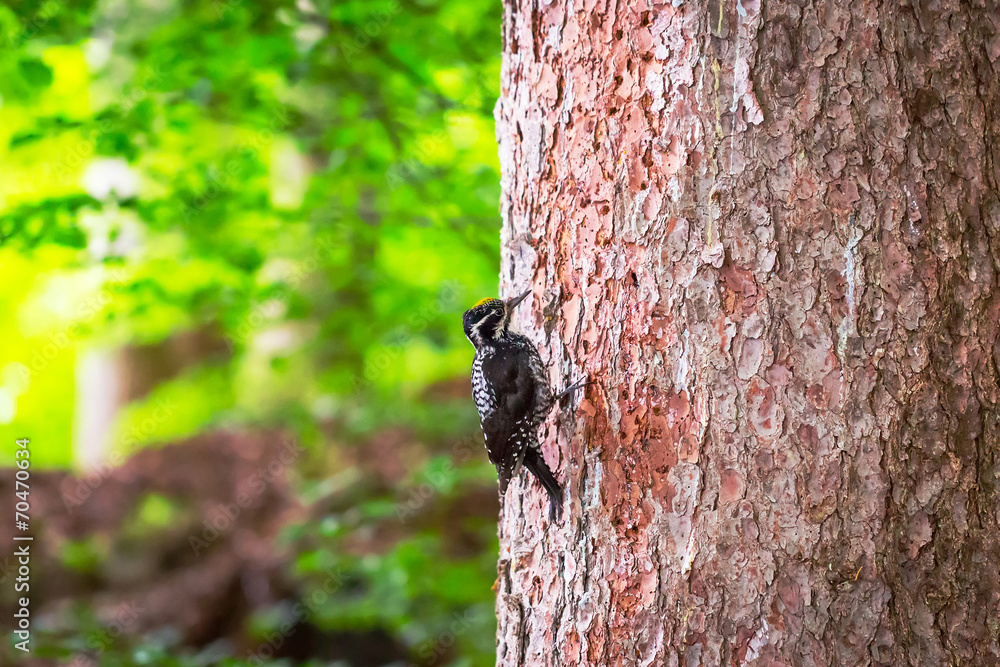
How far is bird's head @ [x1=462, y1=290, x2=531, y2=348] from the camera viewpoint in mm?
2516

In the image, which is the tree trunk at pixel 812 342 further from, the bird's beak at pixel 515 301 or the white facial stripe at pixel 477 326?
the white facial stripe at pixel 477 326

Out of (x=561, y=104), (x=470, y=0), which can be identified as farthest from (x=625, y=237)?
(x=470, y=0)

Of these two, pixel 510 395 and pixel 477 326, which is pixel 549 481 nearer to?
pixel 510 395

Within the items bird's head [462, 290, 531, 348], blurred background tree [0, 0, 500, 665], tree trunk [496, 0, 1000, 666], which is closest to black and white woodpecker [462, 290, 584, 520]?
bird's head [462, 290, 531, 348]

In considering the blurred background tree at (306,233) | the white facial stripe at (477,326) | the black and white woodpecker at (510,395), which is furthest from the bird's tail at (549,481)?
the blurred background tree at (306,233)

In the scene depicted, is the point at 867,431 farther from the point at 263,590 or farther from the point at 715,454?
the point at 263,590

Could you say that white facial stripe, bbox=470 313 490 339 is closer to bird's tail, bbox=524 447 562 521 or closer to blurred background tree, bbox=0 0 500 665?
bird's tail, bbox=524 447 562 521

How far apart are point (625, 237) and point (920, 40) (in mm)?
854

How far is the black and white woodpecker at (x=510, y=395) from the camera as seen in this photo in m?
2.30

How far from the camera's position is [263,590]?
6.33 m

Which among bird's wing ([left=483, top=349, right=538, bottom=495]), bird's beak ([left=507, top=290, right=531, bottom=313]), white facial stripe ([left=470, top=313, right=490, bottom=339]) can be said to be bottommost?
bird's wing ([left=483, top=349, right=538, bottom=495])

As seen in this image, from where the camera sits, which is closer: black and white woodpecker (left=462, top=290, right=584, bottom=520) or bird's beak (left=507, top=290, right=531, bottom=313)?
black and white woodpecker (left=462, top=290, right=584, bottom=520)

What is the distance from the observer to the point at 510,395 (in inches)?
101

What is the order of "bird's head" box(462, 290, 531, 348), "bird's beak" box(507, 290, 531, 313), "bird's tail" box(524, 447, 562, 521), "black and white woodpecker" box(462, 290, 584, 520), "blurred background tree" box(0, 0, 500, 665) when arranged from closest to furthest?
"bird's tail" box(524, 447, 562, 521), "black and white woodpecker" box(462, 290, 584, 520), "bird's beak" box(507, 290, 531, 313), "bird's head" box(462, 290, 531, 348), "blurred background tree" box(0, 0, 500, 665)
